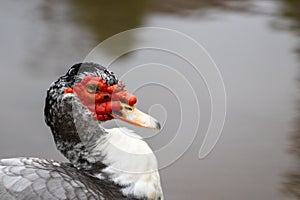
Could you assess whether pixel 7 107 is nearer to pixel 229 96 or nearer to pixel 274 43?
pixel 229 96

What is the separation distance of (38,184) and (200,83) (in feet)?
8.66

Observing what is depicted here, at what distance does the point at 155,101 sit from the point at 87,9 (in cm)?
233

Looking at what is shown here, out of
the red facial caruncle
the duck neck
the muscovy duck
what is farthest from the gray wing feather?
the red facial caruncle

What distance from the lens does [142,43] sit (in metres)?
5.80

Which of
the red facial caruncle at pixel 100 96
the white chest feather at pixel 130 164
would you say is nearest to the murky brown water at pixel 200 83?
the white chest feather at pixel 130 164

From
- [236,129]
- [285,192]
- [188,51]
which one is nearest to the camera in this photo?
[285,192]

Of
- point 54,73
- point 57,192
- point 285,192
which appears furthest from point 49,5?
point 57,192

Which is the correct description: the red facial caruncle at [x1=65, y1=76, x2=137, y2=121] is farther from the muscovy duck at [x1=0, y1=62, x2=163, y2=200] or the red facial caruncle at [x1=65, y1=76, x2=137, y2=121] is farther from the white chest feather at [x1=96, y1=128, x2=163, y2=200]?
the white chest feather at [x1=96, y1=128, x2=163, y2=200]

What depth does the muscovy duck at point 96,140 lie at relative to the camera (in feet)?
8.94

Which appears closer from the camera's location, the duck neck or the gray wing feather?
the gray wing feather

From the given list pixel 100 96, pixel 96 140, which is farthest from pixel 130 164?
pixel 100 96

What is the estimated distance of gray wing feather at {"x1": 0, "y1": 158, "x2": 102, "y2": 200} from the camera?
8.35 ft

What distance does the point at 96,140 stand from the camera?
2.80 meters

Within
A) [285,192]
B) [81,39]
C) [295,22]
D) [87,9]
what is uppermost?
[295,22]
